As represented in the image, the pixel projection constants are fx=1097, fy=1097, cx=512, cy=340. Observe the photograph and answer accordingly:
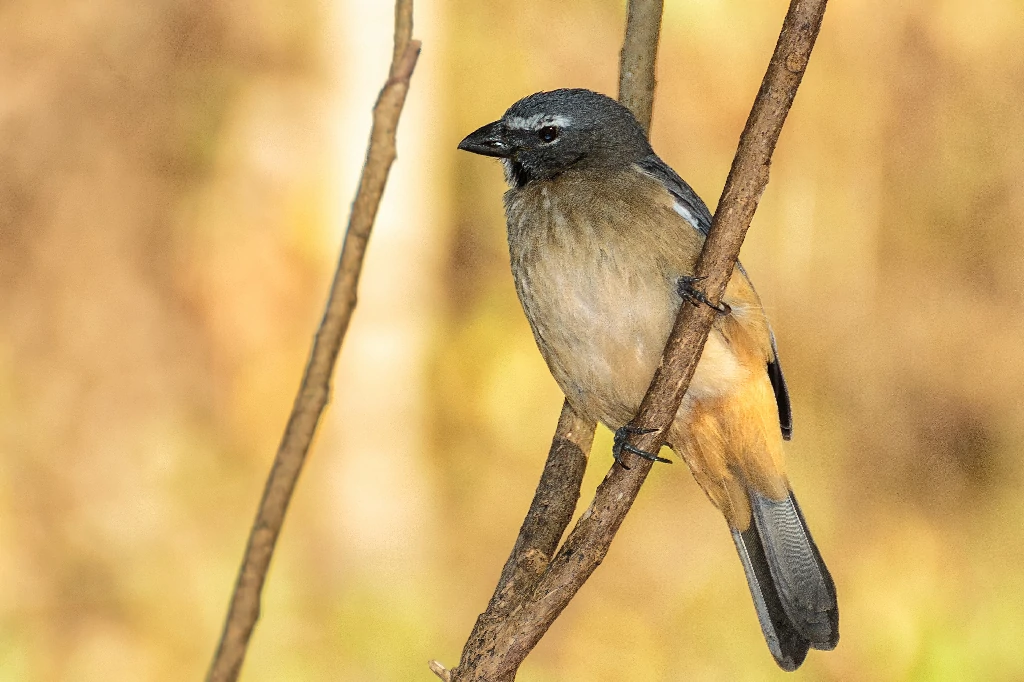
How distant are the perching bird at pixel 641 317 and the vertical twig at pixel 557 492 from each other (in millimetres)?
98

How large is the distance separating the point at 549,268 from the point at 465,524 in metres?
4.40

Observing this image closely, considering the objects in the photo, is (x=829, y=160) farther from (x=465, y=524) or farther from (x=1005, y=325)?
(x=465, y=524)

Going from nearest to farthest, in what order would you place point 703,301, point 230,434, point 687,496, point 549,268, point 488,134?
1. point 703,301
2. point 549,268
3. point 488,134
4. point 687,496
5. point 230,434

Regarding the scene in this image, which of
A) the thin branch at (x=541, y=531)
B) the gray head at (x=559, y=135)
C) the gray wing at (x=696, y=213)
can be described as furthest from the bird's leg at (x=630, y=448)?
the gray head at (x=559, y=135)

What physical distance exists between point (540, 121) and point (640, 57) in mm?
394

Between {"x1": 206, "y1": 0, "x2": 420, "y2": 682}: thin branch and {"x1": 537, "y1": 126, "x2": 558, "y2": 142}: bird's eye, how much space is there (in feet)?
7.15

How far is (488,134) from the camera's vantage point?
3.69 m

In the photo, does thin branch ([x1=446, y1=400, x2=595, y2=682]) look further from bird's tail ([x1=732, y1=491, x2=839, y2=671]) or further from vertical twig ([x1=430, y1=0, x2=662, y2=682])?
bird's tail ([x1=732, y1=491, x2=839, y2=671])

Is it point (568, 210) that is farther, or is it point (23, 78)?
point (23, 78)

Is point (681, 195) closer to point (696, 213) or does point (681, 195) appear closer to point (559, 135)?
point (696, 213)

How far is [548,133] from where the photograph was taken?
366cm

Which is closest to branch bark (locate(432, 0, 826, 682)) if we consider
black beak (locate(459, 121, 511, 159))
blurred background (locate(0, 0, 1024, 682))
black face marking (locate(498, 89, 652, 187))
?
black face marking (locate(498, 89, 652, 187))

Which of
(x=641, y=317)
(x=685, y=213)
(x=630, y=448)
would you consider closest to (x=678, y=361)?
(x=630, y=448)

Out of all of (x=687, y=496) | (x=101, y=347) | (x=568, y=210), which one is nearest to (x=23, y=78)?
(x=101, y=347)
